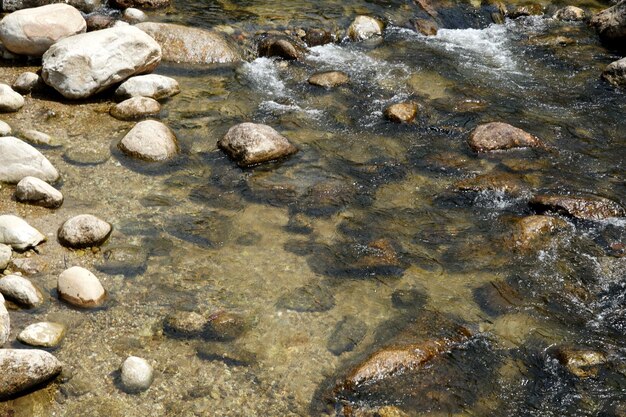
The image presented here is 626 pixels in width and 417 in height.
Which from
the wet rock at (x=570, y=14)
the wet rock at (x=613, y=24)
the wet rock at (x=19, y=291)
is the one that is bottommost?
the wet rock at (x=19, y=291)

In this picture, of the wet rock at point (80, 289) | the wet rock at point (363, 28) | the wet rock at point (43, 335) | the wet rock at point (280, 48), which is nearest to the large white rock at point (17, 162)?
the wet rock at point (80, 289)

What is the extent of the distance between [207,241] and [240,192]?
95cm

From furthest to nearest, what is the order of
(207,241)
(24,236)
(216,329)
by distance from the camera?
(207,241) < (24,236) < (216,329)

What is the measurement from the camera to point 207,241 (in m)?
6.54

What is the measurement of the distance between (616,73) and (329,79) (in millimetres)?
4256

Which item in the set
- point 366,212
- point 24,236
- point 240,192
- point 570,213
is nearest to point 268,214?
point 240,192

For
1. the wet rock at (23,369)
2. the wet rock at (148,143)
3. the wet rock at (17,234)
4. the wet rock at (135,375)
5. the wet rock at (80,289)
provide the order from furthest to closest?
the wet rock at (148,143)
the wet rock at (17,234)
the wet rock at (80,289)
the wet rock at (135,375)
the wet rock at (23,369)

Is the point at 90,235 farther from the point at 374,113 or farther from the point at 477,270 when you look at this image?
the point at 374,113

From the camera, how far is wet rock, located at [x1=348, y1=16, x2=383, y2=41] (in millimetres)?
11312

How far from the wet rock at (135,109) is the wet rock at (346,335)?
13.8 ft

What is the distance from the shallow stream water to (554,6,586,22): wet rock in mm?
2620

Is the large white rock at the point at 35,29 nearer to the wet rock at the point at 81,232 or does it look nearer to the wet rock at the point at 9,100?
the wet rock at the point at 9,100

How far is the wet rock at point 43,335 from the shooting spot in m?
5.10

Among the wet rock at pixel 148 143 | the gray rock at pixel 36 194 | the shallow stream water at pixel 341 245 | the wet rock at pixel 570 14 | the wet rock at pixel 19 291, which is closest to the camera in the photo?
the shallow stream water at pixel 341 245
